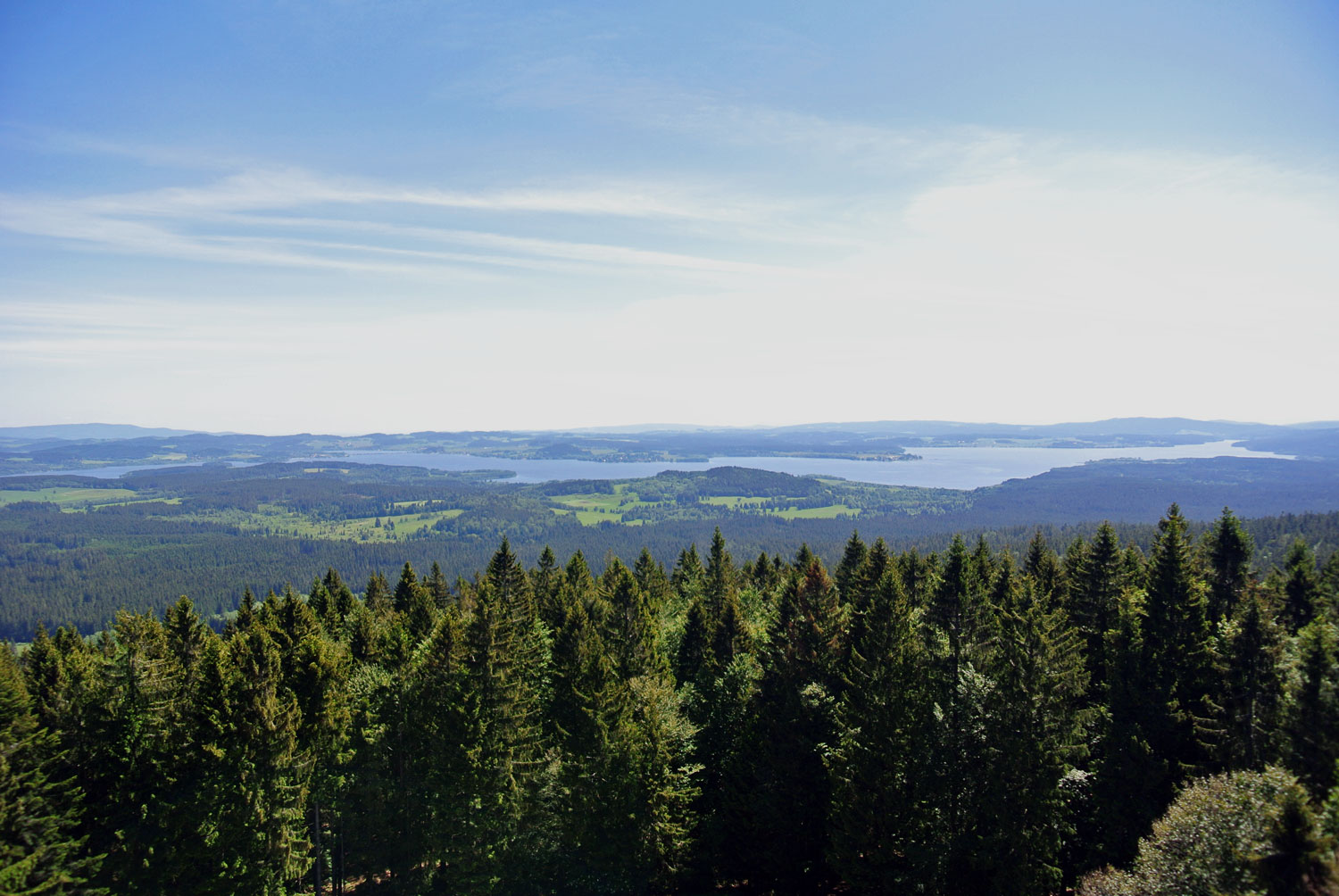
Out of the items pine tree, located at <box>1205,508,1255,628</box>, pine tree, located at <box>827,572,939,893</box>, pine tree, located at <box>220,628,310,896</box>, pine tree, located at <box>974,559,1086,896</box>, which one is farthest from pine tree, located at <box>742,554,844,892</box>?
pine tree, located at <box>220,628,310,896</box>

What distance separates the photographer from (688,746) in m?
31.9

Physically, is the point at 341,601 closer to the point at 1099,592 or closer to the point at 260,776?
the point at 260,776

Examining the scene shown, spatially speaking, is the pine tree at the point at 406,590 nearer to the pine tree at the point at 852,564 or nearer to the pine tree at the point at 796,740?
the pine tree at the point at 796,740

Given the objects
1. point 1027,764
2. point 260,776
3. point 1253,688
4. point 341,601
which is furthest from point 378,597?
point 1253,688

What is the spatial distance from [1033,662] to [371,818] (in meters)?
29.2

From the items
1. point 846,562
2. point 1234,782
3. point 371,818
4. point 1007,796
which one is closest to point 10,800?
point 371,818

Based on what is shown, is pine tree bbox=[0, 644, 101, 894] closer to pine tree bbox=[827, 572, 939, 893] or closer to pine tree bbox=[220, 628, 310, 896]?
pine tree bbox=[220, 628, 310, 896]

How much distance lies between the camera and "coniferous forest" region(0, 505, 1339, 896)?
79.6 feet

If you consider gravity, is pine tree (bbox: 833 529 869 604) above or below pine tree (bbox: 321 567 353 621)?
above

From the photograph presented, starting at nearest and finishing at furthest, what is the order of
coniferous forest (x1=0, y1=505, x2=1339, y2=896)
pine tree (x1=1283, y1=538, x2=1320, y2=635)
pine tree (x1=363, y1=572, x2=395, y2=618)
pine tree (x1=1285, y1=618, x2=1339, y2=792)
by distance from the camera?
1. pine tree (x1=1285, y1=618, x2=1339, y2=792)
2. coniferous forest (x1=0, y1=505, x2=1339, y2=896)
3. pine tree (x1=1283, y1=538, x2=1320, y2=635)
4. pine tree (x1=363, y1=572, x2=395, y2=618)

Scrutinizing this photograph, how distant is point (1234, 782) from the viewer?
19.1m

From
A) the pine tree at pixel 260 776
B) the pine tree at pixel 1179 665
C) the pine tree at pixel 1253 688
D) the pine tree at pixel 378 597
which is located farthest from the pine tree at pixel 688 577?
the pine tree at pixel 1253 688

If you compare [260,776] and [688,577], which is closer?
[260,776]

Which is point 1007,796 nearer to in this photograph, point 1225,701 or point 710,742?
point 1225,701
